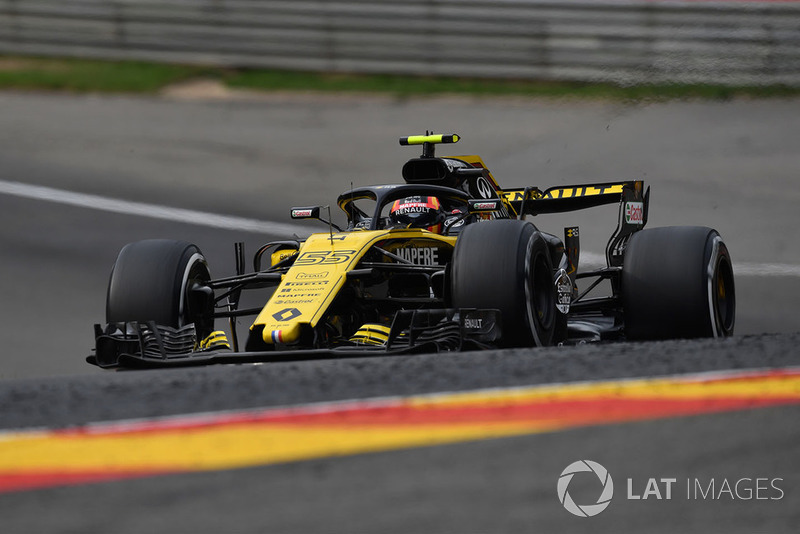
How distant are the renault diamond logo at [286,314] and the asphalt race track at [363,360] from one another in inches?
39.1

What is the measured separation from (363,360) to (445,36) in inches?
406

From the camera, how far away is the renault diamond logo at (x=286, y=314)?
6.44 meters

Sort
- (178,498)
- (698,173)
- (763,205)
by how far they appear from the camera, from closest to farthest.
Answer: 1. (178,498)
2. (763,205)
3. (698,173)

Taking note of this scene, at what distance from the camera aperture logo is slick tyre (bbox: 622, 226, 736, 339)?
165 inches

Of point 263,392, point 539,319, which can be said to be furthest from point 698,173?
point 263,392

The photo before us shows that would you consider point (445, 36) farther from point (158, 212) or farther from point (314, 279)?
point (314, 279)

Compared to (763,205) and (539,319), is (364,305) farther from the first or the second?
(763,205)

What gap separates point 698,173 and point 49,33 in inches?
349

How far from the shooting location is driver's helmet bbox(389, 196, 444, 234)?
7.92 meters

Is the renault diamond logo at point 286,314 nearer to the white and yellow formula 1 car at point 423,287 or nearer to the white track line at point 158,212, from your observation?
the white and yellow formula 1 car at point 423,287

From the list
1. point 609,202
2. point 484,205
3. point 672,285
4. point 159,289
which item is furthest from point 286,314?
point 609,202

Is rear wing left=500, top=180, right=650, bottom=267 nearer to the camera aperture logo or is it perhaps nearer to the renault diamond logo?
the renault diamond logo

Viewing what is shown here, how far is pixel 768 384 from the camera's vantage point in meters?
3.93

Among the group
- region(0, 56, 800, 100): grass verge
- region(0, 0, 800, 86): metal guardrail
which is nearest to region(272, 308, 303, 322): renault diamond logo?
region(0, 0, 800, 86): metal guardrail
